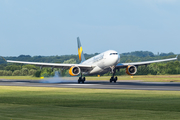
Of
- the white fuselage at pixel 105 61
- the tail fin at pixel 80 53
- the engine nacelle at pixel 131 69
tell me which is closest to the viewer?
the white fuselage at pixel 105 61

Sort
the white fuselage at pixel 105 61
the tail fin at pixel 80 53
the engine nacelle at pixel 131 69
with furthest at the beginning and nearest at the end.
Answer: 1. the tail fin at pixel 80 53
2. the engine nacelle at pixel 131 69
3. the white fuselage at pixel 105 61

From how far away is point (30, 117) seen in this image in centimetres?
1631

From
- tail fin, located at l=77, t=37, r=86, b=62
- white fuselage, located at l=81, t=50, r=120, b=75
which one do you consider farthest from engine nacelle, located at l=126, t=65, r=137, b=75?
tail fin, located at l=77, t=37, r=86, b=62

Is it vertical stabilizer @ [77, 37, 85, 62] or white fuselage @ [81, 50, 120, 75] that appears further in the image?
vertical stabilizer @ [77, 37, 85, 62]

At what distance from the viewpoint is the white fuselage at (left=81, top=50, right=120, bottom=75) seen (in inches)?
2297

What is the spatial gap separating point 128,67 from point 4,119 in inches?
1910

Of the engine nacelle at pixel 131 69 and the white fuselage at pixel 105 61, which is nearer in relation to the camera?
the white fuselage at pixel 105 61

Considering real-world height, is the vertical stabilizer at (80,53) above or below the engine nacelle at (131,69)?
above

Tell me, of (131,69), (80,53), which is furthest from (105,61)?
(80,53)

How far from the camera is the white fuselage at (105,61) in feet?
191

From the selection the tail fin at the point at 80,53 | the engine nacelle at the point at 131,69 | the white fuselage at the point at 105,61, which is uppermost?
the tail fin at the point at 80,53

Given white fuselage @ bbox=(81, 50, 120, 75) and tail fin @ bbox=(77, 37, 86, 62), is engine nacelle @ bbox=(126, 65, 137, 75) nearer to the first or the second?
white fuselage @ bbox=(81, 50, 120, 75)

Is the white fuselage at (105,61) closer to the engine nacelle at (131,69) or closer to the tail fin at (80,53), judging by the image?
the engine nacelle at (131,69)

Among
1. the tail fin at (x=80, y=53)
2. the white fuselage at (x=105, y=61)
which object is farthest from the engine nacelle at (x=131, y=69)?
the tail fin at (x=80, y=53)
